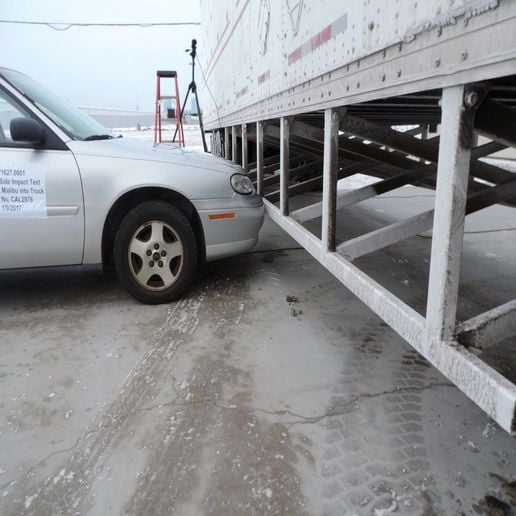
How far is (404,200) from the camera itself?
800 centimetres

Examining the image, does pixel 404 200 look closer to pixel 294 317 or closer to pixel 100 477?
pixel 294 317

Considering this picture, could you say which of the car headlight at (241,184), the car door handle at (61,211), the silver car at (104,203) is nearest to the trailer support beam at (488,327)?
the silver car at (104,203)

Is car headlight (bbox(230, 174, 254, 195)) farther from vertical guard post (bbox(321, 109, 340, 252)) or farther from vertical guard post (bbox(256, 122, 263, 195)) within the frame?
vertical guard post (bbox(321, 109, 340, 252))

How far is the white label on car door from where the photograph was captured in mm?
3098

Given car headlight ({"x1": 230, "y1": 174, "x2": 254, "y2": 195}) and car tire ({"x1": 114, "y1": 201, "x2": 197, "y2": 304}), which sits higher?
car headlight ({"x1": 230, "y1": 174, "x2": 254, "y2": 195})

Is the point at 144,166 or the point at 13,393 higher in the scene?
the point at 144,166

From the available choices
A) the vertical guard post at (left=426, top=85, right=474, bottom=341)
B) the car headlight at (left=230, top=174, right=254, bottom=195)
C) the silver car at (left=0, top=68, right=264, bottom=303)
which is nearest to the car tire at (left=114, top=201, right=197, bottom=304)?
the silver car at (left=0, top=68, right=264, bottom=303)

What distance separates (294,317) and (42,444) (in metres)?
1.79

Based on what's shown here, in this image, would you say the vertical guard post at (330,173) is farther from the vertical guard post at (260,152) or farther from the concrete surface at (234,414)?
the vertical guard post at (260,152)

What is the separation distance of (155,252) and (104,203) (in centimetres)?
50

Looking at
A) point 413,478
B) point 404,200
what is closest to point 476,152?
point 413,478

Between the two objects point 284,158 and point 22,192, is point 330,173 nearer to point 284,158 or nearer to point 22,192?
point 284,158

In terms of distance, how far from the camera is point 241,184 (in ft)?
12.6

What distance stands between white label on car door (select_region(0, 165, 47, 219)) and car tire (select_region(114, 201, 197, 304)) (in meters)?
0.56
